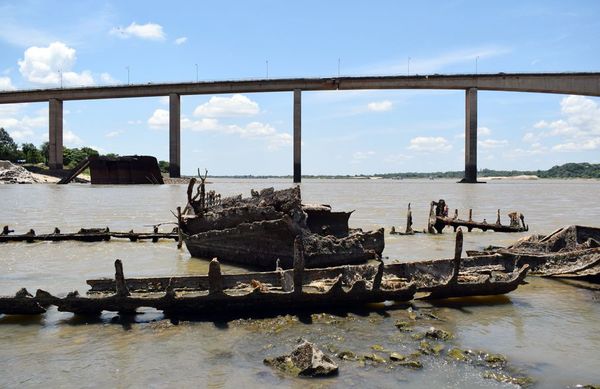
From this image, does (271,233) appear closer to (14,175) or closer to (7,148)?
(14,175)

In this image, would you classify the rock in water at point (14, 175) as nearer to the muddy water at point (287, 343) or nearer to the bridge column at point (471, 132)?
the bridge column at point (471, 132)

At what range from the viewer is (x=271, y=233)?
39.2 ft

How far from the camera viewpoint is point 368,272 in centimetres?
1016

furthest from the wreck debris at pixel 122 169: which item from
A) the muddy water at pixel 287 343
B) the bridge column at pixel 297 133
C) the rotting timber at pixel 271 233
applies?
the muddy water at pixel 287 343

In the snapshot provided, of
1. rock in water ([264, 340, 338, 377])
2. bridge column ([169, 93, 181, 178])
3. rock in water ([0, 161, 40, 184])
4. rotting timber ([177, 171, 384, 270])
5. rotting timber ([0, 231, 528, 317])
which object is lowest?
rock in water ([264, 340, 338, 377])

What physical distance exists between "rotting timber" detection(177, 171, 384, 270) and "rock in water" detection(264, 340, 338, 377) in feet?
17.9

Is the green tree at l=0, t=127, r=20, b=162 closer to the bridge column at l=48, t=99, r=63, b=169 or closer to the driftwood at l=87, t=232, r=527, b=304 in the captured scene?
the bridge column at l=48, t=99, r=63, b=169

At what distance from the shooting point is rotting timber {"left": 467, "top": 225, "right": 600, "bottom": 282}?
1114 cm

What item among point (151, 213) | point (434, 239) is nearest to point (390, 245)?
point (434, 239)

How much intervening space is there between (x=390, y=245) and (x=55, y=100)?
8121 centimetres

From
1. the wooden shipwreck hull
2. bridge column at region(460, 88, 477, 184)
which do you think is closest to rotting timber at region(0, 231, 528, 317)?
the wooden shipwreck hull

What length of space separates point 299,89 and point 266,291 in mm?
72901

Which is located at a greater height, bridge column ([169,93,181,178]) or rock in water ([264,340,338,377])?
bridge column ([169,93,181,178])

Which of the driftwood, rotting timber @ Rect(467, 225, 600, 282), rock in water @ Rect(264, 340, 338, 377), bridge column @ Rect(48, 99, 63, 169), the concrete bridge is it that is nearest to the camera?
rock in water @ Rect(264, 340, 338, 377)
